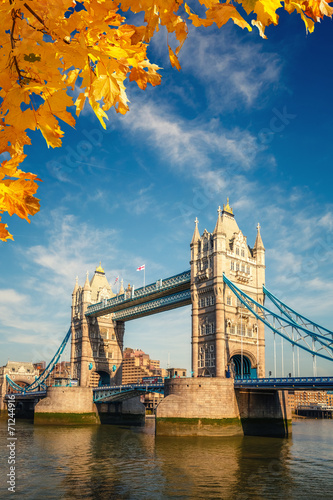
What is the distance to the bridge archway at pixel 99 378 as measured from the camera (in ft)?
217

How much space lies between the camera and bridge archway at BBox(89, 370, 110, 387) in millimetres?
66037

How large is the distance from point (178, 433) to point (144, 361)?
15647 cm

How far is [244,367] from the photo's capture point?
4716cm

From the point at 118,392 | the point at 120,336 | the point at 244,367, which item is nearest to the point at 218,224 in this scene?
the point at 244,367

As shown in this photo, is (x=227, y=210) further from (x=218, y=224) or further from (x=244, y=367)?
(x=244, y=367)

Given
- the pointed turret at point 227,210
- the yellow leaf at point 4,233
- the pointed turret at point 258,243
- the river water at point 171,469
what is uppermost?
the pointed turret at point 227,210

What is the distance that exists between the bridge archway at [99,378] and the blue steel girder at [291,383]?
32502mm

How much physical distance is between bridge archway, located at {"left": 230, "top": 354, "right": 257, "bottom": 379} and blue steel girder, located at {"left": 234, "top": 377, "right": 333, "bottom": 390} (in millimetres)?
6435

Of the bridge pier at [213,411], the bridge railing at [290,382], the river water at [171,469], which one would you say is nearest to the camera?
the river water at [171,469]

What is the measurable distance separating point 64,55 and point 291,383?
121 ft

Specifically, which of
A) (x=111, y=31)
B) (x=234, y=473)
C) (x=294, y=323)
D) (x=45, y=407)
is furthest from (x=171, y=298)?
(x=111, y=31)

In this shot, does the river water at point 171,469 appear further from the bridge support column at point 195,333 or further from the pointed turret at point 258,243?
the pointed turret at point 258,243

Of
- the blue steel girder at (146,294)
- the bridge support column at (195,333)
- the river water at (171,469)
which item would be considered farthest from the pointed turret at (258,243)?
the river water at (171,469)

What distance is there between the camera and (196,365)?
149ft
